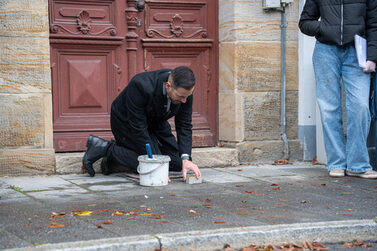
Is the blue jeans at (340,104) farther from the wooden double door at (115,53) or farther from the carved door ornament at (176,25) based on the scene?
A: the carved door ornament at (176,25)

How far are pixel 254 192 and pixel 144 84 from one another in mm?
1438

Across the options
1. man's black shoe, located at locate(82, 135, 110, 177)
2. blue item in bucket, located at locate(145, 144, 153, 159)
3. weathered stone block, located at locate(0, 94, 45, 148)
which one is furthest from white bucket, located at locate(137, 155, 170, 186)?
weathered stone block, located at locate(0, 94, 45, 148)

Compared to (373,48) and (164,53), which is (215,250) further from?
(164,53)

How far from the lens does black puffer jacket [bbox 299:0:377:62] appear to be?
6.43 meters

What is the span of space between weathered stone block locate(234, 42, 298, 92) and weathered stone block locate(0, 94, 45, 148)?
92.3 inches

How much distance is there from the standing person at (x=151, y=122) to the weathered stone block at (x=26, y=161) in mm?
427

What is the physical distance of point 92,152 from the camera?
21.2 feet

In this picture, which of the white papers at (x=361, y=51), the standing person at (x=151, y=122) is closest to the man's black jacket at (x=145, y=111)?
the standing person at (x=151, y=122)

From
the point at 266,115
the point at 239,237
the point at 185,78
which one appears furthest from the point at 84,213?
the point at 266,115

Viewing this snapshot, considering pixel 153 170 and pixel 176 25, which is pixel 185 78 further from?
pixel 176 25

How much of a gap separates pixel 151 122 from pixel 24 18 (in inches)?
66.6

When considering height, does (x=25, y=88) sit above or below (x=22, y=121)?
above

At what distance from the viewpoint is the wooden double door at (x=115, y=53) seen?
6973 mm

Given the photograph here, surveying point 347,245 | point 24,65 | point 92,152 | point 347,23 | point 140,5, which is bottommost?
point 347,245
